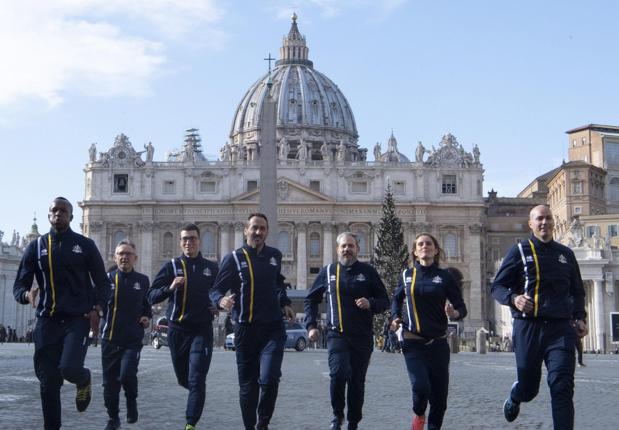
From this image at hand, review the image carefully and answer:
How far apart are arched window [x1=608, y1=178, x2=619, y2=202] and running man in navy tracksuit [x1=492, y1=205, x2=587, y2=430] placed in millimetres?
81373

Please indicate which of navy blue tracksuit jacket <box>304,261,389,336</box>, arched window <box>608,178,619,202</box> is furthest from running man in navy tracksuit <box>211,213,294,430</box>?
arched window <box>608,178,619,202</box>

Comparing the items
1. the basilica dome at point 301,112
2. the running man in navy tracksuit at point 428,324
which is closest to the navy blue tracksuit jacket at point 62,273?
the running man in navy tracksuit at point 428,324

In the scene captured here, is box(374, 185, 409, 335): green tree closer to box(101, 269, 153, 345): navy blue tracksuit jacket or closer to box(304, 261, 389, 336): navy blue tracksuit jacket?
box(101, 269, 153, 345): navy blue tracksuit jacket

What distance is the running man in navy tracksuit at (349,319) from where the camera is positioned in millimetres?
10109

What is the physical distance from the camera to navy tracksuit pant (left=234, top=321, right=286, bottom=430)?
9703 millimetres

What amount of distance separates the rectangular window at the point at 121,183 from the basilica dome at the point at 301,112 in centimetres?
3021

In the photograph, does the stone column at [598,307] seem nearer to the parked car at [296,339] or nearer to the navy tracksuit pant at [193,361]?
the parked car at [296,339]

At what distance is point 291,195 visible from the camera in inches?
3733

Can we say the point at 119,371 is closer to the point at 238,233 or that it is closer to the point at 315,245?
the point at 238,233

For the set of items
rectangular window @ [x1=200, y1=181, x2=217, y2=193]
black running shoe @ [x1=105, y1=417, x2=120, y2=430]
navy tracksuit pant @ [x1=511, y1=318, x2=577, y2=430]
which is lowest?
black running shoe @ [x1=105, y1=417, x2=120, y2=430]

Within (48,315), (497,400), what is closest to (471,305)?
(497,400)

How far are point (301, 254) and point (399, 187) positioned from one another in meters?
10.5

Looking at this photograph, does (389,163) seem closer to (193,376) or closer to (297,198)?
(297,198)

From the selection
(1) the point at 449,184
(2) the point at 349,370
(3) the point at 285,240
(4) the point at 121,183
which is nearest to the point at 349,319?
(2) the point at 349,370
